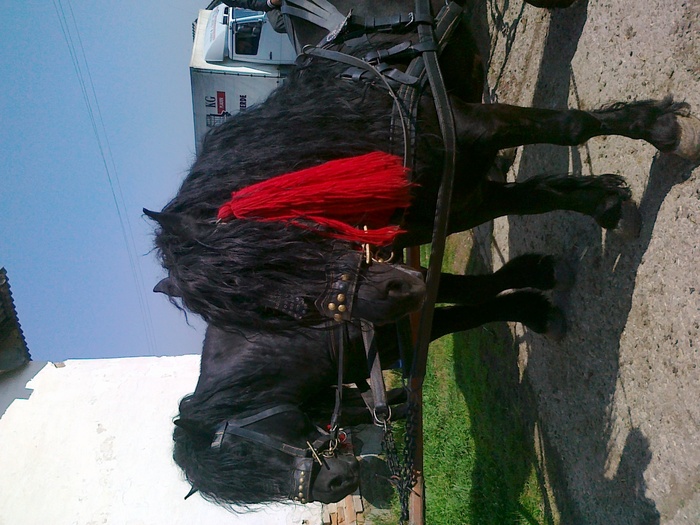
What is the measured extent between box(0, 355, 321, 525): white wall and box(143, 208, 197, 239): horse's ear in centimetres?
457

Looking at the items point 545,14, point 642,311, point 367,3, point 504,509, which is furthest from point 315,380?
point 545,14

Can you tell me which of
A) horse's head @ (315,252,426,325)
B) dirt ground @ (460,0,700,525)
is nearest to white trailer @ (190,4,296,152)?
dirt ground @ (460,0,700,525)

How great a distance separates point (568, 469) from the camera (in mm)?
3172

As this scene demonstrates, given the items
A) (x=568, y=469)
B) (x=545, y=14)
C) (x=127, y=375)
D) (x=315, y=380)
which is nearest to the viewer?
(x=315, y=380)

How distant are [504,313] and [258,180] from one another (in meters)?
2.07

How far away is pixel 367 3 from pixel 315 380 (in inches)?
71.4

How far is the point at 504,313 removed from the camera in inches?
129

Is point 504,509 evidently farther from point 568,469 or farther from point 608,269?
point 608,269

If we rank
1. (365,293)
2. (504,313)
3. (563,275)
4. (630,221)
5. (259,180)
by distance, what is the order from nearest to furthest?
(365,293), (259,180), (630,221), (563,275), (504,313)

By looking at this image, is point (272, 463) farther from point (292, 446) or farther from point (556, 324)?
point (556, 324)

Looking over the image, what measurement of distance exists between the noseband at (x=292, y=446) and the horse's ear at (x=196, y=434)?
0.08 m

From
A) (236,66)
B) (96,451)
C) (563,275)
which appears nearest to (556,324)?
(563,275)

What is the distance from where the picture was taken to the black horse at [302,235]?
5.49ft

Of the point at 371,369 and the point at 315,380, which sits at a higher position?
the point at 371,369
